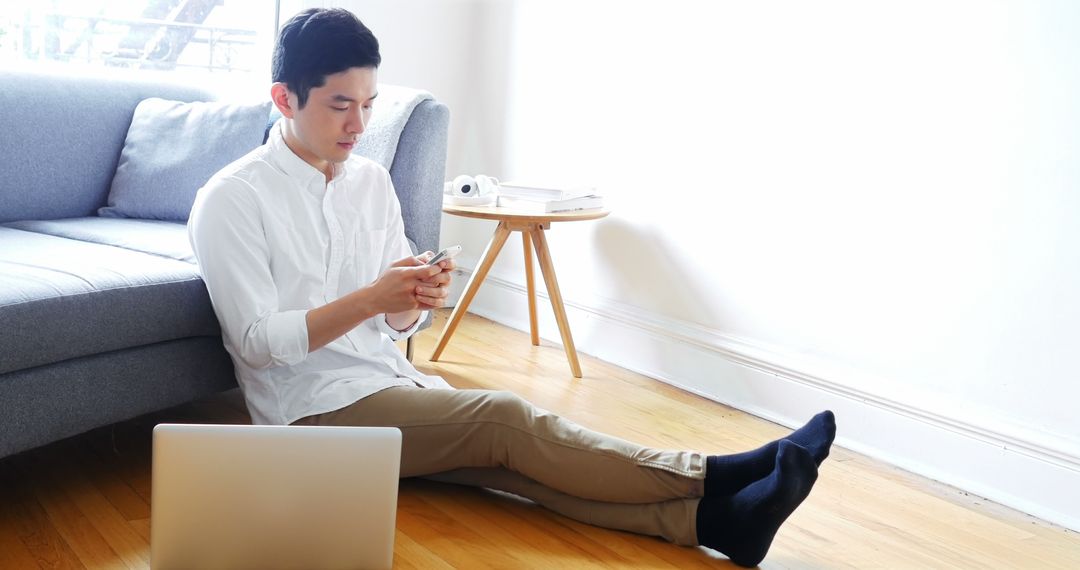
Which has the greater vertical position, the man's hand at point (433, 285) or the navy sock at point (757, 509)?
the man's hand at point (433, 285)

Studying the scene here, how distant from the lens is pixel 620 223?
3.22 m

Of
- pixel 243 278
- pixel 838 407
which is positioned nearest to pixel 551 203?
pixel 838 407

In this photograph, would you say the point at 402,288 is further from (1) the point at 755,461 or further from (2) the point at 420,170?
(2) the point at 420,170

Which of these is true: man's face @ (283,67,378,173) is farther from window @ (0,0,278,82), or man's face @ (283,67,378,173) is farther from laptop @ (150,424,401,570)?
window @ (0,0,278,82)

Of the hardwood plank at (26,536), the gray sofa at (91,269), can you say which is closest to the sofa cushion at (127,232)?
the gray sofa at (91,269)

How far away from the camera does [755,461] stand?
178 centimetres

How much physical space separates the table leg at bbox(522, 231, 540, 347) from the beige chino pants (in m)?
1.27

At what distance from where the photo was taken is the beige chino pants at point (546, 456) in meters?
1.82

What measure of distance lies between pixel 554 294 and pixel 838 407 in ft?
2.94

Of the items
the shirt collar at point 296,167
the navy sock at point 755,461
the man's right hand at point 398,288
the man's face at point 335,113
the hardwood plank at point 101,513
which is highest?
the man's face at point 335,113

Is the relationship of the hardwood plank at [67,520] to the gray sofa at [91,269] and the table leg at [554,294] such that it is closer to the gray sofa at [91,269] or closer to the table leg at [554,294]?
the gray sofa at [91,269]

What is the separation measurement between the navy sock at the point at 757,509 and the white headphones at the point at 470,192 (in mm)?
1353

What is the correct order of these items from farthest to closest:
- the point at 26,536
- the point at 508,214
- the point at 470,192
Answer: the point at 470,192
the point at 508,214
the point at 26,536

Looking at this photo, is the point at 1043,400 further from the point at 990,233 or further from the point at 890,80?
the point at 890,80
